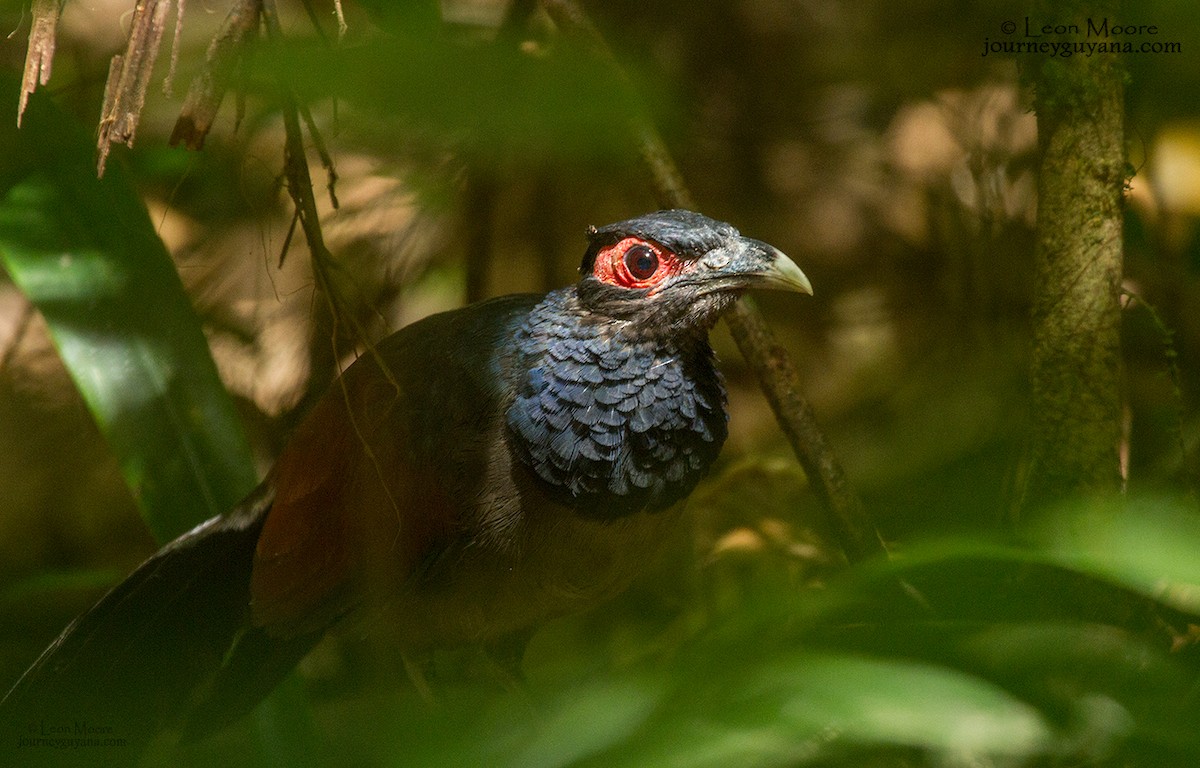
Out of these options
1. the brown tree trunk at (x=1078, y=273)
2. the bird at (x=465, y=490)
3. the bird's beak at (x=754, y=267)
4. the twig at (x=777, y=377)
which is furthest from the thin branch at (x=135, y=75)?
the brown tree trunk at (x=1078, y=273)

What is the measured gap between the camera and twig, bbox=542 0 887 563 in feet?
9.19

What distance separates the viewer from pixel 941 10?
4.35 meters

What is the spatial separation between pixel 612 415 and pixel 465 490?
0.44 meters

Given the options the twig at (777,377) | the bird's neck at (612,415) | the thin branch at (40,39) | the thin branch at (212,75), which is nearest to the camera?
the thin branch at (212,75)

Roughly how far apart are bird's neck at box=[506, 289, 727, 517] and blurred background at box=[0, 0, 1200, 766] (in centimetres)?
40

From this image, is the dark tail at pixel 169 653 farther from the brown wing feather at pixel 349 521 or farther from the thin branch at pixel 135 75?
the thin branch at pixel 135 75

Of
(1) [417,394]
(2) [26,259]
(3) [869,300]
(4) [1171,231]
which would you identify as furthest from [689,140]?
(2) [26,259]

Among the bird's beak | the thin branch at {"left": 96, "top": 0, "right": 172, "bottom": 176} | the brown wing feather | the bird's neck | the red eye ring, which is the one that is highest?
the thin branch at {"left": 96, "top": 0, "right": 172, "bottom": 176}

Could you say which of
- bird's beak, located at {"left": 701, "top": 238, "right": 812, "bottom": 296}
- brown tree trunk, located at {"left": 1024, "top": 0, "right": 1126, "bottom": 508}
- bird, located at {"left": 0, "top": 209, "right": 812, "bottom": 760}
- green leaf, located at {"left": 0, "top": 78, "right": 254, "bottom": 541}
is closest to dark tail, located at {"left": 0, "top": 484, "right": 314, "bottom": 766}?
bird, located at {"left": 0, "top": 209, "right": 812, "bottom": 760}

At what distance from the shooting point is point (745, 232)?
4.84m

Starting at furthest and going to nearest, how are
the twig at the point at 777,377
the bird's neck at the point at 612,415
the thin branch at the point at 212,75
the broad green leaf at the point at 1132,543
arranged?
Result: 1. the twig at the point at 777,377
2. the bird's neck at the point at 612,415
3. the thin branch at the point at 212,75
4. the broad green leaf at the point at 1132,543

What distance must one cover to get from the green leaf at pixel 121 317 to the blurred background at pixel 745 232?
0.14 m

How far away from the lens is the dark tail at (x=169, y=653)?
288cm

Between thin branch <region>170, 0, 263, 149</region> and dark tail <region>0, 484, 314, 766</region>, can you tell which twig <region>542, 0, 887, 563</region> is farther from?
dark tail <region>0, 484, 314, 766</region>
